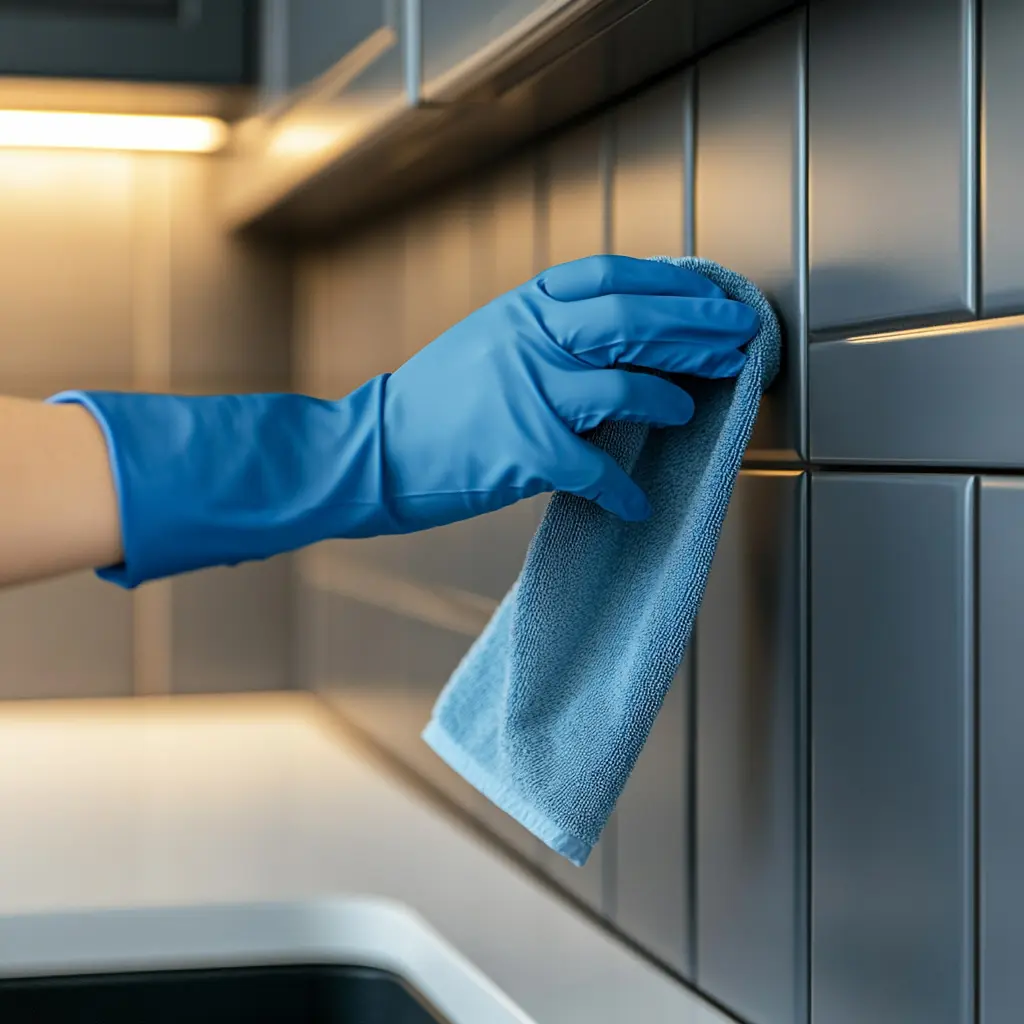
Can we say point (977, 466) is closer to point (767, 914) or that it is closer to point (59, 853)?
point (767, 914)

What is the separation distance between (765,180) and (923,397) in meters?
0.16

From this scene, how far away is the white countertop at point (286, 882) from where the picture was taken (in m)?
0.77

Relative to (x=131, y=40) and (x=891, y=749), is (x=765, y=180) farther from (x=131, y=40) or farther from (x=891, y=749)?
(x=131, y=40)

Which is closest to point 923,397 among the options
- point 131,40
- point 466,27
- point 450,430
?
point 450,430

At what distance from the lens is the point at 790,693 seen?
0.64 metres

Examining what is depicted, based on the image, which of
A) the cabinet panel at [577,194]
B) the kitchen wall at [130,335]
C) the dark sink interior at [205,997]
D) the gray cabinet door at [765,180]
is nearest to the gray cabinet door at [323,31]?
the cabinet panel at [577,194]

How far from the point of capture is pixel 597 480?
0.57 metres

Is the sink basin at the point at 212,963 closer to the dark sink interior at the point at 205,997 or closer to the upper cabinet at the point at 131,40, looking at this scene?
the dark sink interior at the point at 205,997

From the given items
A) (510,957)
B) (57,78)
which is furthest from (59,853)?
(57,78)

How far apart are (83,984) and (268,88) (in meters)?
0.72

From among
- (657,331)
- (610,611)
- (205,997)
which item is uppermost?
(657,331)

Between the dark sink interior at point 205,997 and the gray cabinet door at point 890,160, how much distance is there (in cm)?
51

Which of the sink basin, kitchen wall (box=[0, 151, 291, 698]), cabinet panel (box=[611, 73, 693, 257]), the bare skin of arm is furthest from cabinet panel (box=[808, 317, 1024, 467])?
kitchen wall (box=[0, 151, 291, 698])

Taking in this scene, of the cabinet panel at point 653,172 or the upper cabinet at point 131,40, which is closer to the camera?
the cabinet panel at point 653,172
